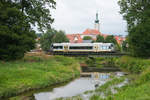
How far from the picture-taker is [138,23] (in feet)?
114

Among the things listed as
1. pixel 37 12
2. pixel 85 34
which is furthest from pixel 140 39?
pixel 85 34

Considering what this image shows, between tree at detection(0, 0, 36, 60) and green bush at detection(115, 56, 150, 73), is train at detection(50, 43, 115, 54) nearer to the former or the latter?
green bush at detection(115, 56, 150, 73)

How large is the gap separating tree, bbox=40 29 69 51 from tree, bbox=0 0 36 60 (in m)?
43.1

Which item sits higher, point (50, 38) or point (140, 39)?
point (50, 38)

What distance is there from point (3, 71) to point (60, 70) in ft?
23.0

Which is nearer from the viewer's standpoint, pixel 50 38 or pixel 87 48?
pixel 87 48

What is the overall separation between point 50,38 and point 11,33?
47963 mm

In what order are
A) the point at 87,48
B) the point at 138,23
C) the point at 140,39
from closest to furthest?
the point at 140,39, the point at 138,23, the point at 87,48

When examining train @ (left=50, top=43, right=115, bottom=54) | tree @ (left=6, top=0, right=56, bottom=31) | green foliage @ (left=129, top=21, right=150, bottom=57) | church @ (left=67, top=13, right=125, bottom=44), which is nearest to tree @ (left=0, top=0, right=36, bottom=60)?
tree @ (left=6, top=0, right=56, bottom=31)

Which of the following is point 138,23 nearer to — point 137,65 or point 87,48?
point 137,65

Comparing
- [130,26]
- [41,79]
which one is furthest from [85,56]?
[41,79]

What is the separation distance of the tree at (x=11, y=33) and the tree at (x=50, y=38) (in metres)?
43.1

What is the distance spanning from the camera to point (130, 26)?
35.7 meters

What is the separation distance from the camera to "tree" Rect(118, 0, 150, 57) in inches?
1271
